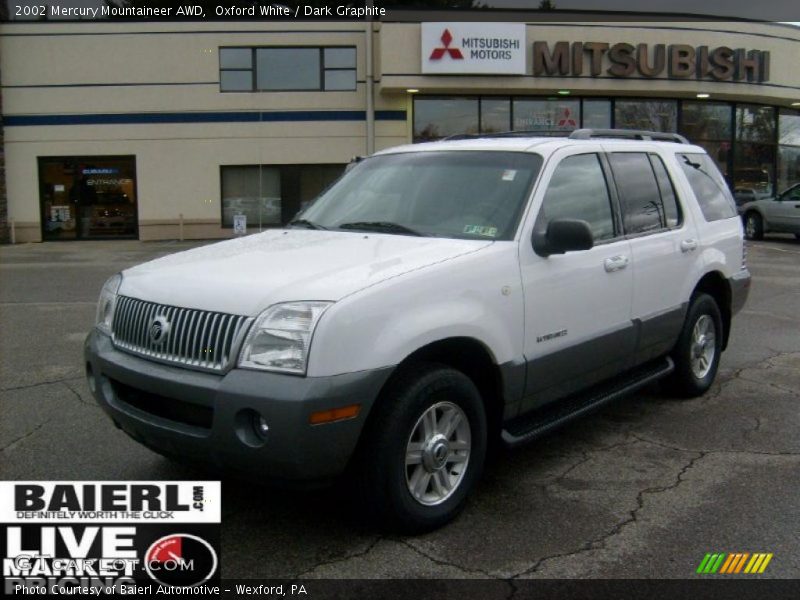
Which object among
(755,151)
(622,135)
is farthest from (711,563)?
(755,151)

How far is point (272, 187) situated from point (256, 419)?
21326 mm

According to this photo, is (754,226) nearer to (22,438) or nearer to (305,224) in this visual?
(305,224)

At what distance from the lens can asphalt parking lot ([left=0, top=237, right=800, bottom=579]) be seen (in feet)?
11.6

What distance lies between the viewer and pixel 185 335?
140 inches

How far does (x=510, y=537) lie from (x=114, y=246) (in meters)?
20.4

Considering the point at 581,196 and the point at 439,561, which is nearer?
the point at 439,561

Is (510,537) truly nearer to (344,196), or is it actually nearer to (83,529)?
(83,529)

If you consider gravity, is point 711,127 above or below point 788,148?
above

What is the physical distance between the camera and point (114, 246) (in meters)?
22.1

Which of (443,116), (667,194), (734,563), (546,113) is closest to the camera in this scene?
(734,563)

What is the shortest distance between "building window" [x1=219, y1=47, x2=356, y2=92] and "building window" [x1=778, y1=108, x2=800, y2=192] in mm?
15183

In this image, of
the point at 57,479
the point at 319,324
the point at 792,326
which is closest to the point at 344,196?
the point at 319,324

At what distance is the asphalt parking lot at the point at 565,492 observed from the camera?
3.53 metres

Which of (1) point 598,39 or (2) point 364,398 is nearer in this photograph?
(2) point 364,398
